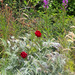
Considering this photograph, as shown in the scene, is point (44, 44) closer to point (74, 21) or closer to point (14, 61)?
point (14, 61)

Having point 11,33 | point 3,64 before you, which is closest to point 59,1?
point 11,33

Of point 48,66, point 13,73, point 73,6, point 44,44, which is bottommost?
point 13,73

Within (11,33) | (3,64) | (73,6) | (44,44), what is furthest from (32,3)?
(3,64)

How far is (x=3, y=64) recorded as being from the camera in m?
2.02

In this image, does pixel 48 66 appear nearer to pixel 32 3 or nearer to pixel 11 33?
pixel 11 33

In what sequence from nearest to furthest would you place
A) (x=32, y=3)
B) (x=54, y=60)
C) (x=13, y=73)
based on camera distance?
(x=54, y=60), (x=13, y=73), (x=32, y=3)

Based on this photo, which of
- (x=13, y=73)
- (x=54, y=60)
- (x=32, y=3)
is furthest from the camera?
(x=32, y=3)

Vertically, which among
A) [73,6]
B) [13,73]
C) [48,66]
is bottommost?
[13,73]

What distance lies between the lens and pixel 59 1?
4316 mm

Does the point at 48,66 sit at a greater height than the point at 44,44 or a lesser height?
lesser

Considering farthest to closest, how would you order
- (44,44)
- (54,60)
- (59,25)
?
(59,25), (44,44), (54,60)

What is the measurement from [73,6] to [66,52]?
2.48 metres

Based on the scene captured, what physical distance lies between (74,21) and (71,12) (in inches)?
43.8

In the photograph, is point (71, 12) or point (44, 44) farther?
point (71, 12)
